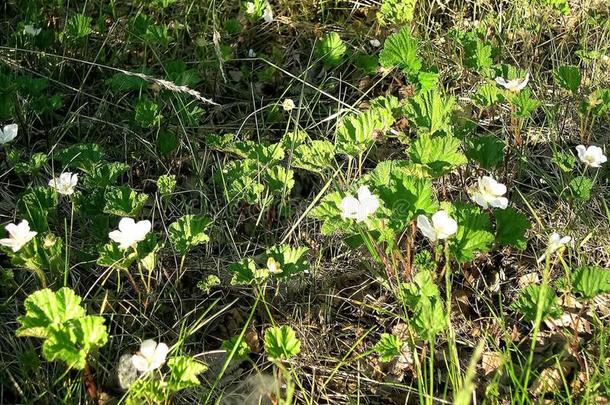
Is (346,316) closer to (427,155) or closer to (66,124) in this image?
(427,155)

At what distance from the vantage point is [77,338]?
167cm

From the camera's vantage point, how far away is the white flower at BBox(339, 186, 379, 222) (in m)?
1.95

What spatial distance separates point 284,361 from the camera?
2.06 meters

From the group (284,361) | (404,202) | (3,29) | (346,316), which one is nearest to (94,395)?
(284,361)

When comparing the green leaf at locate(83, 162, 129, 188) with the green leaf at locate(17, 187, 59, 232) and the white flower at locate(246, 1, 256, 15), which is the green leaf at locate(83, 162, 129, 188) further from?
the white flower at locate(246, 1, 256, 15)

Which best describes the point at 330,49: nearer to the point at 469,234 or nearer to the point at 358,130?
the point at 358,130

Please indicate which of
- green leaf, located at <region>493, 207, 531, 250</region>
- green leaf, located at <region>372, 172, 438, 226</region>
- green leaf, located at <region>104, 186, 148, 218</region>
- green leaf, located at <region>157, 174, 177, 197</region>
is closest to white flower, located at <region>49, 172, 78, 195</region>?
green leaf, located at <region>104, 186, 148, 218</region>

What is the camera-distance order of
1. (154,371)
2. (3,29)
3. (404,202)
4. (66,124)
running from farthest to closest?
A: 1. (3,29)
2. (66,124)
3. (404,202)
4. (154,371)

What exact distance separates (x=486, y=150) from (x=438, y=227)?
1.64 ft

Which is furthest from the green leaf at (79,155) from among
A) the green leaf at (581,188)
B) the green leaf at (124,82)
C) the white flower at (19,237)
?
the green leaf at (581,188)

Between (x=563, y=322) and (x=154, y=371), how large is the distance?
121 centimetres

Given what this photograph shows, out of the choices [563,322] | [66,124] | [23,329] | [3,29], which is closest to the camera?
[23,329]

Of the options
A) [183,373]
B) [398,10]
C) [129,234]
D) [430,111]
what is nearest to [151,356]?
[183,373]

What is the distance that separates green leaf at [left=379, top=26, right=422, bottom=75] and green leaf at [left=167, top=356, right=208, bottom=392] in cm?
138
